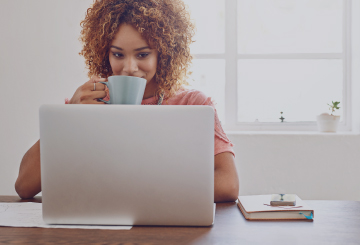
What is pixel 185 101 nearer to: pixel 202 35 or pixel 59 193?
pixel 59 193

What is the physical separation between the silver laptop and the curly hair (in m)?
0.66

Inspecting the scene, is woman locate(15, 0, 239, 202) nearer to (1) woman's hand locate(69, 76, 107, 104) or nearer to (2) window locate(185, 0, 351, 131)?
(1) woman's hand locate(69, 76, 107, 104)

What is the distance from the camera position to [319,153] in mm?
2178

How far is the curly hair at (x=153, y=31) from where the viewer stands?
1.21 meters

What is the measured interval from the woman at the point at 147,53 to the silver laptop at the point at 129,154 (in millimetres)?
405

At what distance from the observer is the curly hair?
47.5 inches

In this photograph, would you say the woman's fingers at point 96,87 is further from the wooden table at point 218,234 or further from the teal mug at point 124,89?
the wooden table at point 218,234

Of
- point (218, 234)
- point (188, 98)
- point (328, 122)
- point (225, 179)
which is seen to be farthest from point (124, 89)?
point (328, 122)

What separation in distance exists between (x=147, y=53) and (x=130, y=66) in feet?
0.31

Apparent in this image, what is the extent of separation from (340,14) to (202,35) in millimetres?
1079

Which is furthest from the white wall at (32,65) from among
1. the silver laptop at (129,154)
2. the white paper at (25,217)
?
the silver laptop at (129,154)

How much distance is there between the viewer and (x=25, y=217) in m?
0.71

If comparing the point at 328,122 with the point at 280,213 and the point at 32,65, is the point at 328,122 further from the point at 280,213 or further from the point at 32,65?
the point at 32,65

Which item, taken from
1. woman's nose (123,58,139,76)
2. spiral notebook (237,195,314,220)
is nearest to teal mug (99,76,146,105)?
spiral notebook (237,195,314,220)
